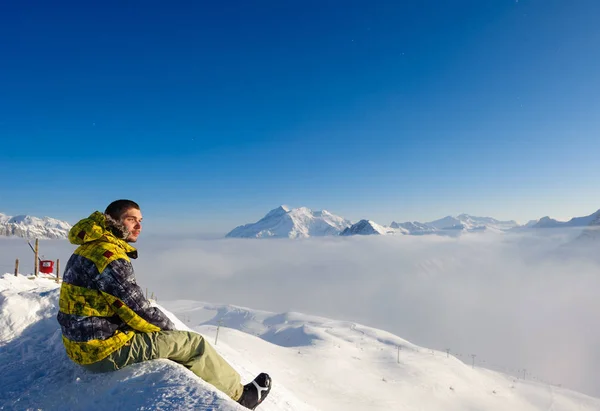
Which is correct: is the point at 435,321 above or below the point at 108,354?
below

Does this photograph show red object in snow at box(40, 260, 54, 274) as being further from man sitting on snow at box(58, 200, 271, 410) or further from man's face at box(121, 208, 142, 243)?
man's face at box(121, 208, 142, 243)

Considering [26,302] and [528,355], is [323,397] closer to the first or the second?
[26,302]

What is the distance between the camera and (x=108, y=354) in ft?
13.2

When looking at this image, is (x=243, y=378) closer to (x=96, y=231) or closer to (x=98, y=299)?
(x=98, y=299)

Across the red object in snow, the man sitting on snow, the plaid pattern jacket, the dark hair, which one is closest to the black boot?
the man sitting on snow

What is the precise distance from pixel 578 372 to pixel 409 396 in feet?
564

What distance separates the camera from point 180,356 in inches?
168

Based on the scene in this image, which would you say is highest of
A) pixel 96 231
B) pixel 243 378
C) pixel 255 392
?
pixel 96 231

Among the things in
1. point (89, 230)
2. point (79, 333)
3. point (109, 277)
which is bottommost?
point (79, 333)

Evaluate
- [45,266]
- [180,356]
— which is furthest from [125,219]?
[45,266]

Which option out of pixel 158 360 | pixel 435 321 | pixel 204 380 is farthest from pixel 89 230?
pixel 435 321

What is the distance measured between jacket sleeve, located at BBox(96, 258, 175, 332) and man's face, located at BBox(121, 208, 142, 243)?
0.58 meters

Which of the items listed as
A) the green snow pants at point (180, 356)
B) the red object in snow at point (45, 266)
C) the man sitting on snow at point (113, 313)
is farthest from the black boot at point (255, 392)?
the red object in snow at point (45, 266)

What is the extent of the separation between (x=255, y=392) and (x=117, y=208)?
126 inches
